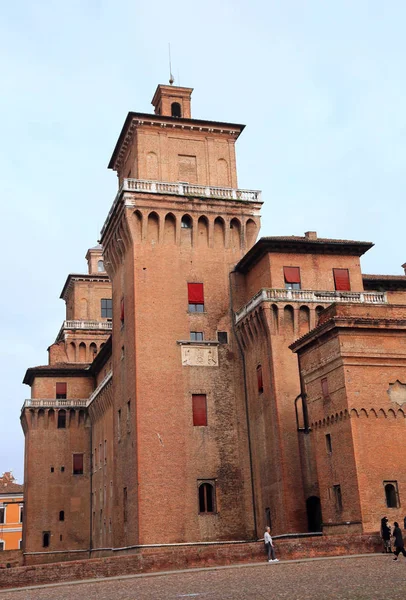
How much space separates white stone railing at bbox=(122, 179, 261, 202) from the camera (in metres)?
42.3

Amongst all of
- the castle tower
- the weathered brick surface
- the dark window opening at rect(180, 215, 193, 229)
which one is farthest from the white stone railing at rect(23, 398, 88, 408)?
the weathered brick surface

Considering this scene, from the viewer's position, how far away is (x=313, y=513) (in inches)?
1410

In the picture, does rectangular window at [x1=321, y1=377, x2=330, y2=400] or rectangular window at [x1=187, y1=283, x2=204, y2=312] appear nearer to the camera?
rectangular window at [x1=321, y1=377, x2=330, y2=400]

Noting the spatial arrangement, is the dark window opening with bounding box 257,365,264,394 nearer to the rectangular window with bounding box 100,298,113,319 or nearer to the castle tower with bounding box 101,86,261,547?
the castle tower with bounding box 101,86,261,547

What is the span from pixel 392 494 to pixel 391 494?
4 centimetres

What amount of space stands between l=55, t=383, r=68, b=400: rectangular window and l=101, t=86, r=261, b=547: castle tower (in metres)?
16.8

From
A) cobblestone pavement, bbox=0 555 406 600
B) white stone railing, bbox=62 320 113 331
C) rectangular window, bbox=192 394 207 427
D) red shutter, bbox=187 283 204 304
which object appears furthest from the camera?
white stone railing, bbox=62 320 113 331

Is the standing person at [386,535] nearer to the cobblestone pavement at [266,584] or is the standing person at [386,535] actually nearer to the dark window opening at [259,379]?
the cobblestone pavement at [266,584]

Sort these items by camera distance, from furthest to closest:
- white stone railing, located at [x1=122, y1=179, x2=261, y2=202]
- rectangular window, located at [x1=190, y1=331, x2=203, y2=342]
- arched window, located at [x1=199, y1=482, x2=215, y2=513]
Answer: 1. white stone railing, located at [x1=122, y1=179, x2=261, y2=202]
2. rectangular window, located at [x1=190, y1=331, x2=203, y2=342]
3. arched window, located at [x1=199, y1=482, x2=215, y2=513]

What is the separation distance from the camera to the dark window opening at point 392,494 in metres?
28.8

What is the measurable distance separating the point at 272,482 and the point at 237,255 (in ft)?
45.0

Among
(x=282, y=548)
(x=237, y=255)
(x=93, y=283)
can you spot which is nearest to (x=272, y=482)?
(x=282, y=548)

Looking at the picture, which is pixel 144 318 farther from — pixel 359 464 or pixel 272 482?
pixel 359 464

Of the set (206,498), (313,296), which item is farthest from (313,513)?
(313,296)
